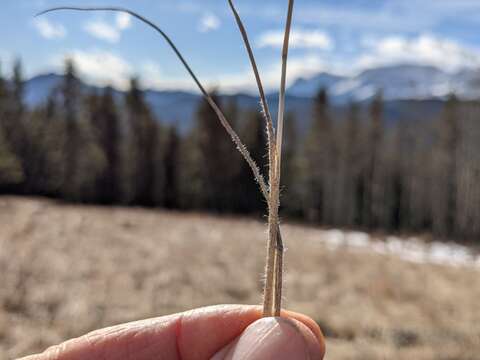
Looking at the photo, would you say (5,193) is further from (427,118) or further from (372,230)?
(427,118)

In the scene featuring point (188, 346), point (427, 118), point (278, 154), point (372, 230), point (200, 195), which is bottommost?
point (372, 230)

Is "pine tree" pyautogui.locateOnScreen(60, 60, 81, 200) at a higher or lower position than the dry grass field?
higher

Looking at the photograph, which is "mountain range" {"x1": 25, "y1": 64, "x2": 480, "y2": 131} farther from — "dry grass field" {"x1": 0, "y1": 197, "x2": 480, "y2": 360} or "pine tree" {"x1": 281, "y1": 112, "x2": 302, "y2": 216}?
"dry grass field" {"x1": 0, "y1": 197, "x2": 480, "y2": 360}

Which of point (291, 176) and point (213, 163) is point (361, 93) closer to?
point (291, 176)

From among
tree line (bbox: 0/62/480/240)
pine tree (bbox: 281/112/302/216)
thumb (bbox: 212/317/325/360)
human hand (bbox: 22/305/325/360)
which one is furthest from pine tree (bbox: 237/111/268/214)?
thumb (bbox: 212/317/325/360)

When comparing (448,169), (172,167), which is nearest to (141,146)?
(172,167)

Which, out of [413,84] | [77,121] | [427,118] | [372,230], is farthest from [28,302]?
[427,118]
